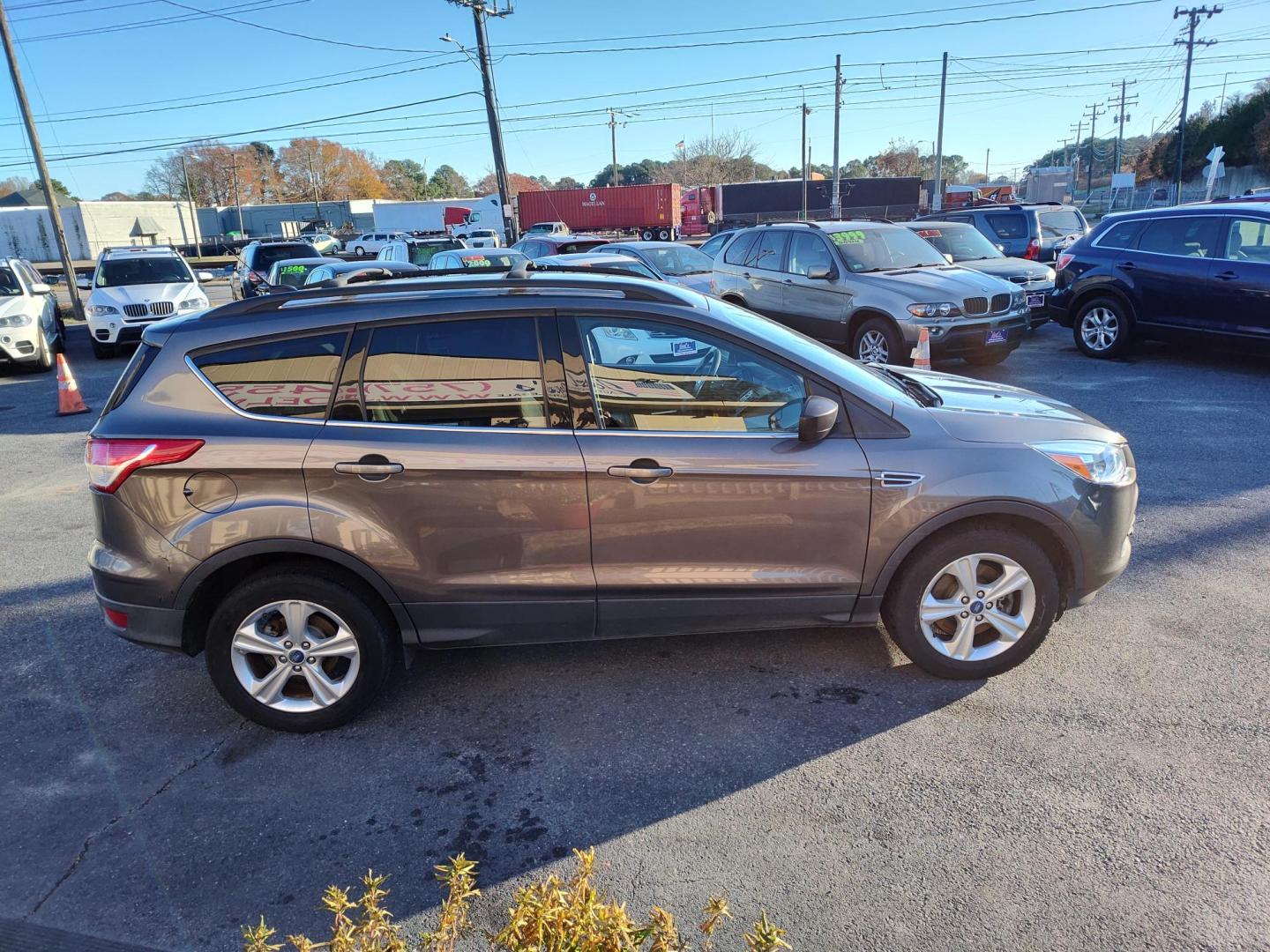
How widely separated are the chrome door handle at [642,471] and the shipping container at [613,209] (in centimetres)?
4979

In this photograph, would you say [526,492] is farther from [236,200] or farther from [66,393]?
[236,200]

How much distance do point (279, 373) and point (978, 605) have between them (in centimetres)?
310

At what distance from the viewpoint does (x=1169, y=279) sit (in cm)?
972

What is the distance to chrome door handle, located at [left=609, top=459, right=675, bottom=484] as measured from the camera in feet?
11.1

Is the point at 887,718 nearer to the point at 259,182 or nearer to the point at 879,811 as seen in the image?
the point at 879,811

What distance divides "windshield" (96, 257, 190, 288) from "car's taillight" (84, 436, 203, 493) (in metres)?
13.3

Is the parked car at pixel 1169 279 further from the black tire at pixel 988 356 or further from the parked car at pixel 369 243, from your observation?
the parked car at pixel 369 243

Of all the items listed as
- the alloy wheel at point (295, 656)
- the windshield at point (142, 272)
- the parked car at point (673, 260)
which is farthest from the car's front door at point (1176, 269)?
the windshield at point (142, 272)

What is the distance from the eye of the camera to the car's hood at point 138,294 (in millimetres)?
14195

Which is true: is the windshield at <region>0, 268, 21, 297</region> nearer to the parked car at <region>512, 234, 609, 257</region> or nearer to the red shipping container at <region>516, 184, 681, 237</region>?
the parked car at <region>512, 234, 609, 257</region>

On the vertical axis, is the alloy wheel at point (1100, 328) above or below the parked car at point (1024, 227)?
below

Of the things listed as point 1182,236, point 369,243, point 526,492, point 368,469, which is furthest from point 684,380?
point 369,243

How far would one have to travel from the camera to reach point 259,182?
10288cm

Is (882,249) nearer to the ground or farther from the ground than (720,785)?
farther from the ground
